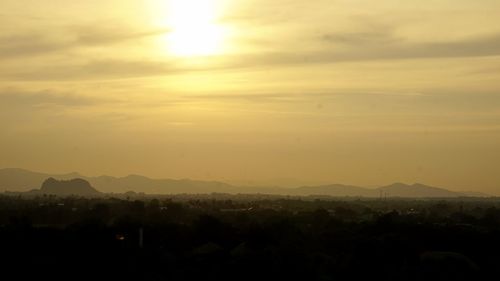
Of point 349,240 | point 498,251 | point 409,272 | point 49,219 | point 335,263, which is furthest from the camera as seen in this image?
point 49,219

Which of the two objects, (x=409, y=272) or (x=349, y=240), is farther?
(x=349, y=240)

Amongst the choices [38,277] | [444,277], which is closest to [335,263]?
[444,277]

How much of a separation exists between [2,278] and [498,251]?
30226mm

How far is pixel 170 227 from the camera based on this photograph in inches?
2672

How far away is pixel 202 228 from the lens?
66.0m

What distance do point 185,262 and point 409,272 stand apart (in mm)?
12709

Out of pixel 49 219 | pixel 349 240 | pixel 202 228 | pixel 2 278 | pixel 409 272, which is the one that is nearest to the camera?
pixel 2 278

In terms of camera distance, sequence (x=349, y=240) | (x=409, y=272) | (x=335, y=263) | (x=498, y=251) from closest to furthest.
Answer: (x=409, y=272) → (x=335, y=263) → (x=498, y=251) → (x=349, y=240)

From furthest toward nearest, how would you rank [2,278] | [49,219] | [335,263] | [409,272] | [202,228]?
[49,219], [202,228], [335,263], [409,272], [2,278]

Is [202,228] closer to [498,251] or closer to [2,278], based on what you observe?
[498,251]

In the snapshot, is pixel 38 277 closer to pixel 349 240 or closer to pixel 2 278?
pixel 2 278

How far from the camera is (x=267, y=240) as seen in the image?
192 feet

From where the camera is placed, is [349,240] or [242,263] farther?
[349,240]

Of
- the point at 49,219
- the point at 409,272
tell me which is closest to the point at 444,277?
the point at 409,272
